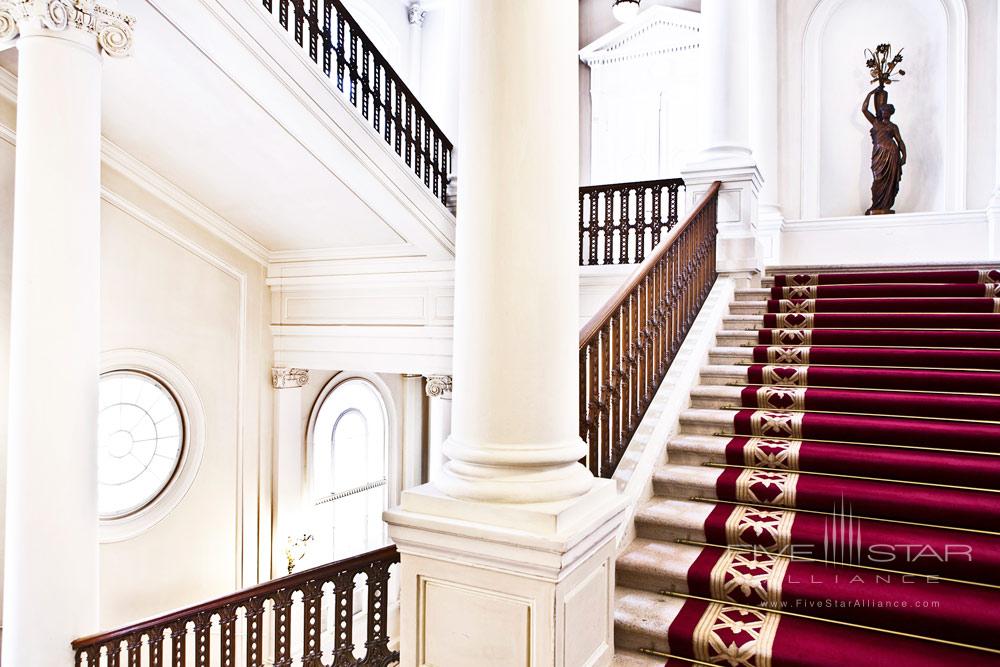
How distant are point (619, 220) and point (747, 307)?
1.99 meters

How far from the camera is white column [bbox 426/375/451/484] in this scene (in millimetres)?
7324

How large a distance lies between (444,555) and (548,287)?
2.93 ft

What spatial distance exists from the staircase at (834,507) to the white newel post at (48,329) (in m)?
2.69

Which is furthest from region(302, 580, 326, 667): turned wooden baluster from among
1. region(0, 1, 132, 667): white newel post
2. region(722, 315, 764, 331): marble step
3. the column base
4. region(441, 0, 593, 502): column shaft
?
region(722, 315, 764, 331): marble step

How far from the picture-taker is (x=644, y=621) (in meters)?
2.44

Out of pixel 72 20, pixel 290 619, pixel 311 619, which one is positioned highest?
pixel 72 20

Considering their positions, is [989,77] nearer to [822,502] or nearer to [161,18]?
[822,502]

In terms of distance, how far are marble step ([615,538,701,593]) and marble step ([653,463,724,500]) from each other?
1.20 feet

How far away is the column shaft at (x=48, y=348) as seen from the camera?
318 centimetres

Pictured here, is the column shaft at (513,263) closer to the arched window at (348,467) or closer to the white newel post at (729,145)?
the white newel post at (729,145)

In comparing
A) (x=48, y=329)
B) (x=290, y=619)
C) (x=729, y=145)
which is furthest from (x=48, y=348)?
(x=729, y=145)

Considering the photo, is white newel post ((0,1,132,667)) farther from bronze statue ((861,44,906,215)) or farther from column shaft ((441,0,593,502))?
bronze statue ((861,44,906,215))

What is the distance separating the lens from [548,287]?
82.1 inches

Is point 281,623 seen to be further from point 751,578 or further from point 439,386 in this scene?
point 439,386
